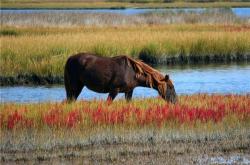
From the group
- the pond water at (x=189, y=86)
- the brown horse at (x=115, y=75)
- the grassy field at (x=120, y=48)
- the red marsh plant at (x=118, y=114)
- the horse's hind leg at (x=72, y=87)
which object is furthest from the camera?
the grassy field at (x=120, y=48)

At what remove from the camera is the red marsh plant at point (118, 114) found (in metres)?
9.88

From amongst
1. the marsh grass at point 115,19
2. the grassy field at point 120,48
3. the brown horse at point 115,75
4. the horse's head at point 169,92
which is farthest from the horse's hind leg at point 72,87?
the marsh grass at point 115,19

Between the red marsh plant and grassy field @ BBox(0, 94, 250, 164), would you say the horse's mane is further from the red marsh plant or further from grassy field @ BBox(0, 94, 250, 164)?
grassy field @ BBox(0, 94, 250, 164)

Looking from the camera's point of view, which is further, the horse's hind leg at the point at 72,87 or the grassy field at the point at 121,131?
the horse's hind leg at the point at 72,87

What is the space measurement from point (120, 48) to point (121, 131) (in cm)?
1289

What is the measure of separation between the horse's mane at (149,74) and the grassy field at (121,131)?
501 mm

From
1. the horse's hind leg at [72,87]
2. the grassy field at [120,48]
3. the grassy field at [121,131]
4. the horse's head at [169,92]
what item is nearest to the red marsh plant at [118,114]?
the grassy field at [121,131]

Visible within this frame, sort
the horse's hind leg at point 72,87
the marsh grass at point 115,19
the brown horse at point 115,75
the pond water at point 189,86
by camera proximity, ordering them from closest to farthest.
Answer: the brown horse at point 115,75 → the horse's hind leg at point 72,87 → the pond water at point 189,86 → the marsh grass at point 115,19

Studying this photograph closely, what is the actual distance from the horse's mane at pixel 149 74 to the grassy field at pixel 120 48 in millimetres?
7675

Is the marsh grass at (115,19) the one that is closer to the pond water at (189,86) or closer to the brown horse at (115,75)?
the pond water at (189,86)

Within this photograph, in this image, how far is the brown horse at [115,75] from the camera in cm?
1142

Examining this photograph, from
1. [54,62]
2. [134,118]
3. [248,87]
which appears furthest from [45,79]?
[134,118]

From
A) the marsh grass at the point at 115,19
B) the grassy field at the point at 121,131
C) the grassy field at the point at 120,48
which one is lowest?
the marsh grass at the point at 115,19

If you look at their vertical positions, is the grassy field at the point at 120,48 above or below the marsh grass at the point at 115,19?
above
